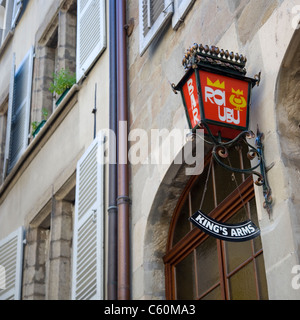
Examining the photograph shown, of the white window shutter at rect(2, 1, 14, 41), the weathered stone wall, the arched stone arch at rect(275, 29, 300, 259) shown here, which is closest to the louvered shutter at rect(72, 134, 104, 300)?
the weathered stone wall

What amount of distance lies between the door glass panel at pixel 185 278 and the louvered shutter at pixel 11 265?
103 inches

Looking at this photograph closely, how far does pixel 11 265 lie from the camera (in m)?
8.01

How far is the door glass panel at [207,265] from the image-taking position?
5.13m

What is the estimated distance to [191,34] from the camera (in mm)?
5699

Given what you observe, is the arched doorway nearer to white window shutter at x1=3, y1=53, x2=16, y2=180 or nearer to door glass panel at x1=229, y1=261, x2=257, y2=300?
door glass panel at x1=229, y1=261, x2=257, y2=300

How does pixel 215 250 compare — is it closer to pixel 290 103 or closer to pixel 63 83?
pixel 290 103

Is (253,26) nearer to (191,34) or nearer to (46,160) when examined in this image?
(191,34)

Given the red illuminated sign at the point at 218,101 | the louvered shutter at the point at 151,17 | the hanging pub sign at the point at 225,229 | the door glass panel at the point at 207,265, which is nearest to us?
the hanging pub sign at the point at 225,229

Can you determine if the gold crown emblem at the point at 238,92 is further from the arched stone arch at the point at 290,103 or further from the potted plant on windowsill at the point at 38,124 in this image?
the potted plant on windowsill at the point at 38,124

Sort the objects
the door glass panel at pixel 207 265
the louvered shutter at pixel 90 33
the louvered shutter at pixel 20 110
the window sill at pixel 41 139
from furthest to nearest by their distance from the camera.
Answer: the louvered shutter at pixel 20 110 < the window sill at pixel 41 139 < the louvered shutter at pixel 90 33 < the door glass panel at pixel 207 265

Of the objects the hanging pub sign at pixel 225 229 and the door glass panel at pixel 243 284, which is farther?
the door glass panel at pixel 243 284

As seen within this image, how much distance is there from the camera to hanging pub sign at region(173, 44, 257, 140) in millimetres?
4285

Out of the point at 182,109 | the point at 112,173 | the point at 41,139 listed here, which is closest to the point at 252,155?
the point at 182,109

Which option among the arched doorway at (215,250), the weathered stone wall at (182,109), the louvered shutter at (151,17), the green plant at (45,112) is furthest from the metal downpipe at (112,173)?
the green plant at (45,112)
